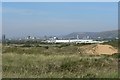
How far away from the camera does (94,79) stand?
448 inches

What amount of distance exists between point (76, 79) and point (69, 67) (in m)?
6.53

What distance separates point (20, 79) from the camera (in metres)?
11.0

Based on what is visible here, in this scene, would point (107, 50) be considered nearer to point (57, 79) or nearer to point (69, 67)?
point (69, 67)

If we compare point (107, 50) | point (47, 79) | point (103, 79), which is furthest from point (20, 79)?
point (107, 50)

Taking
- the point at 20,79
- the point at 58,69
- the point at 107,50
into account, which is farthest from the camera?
the point at 107,50

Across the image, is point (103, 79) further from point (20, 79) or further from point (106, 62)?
point (106, 62)

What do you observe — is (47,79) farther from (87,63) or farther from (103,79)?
(87,63)

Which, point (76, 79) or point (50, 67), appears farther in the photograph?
point (50, 67)

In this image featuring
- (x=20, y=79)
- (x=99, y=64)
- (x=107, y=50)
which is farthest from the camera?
(x=107, y=50)

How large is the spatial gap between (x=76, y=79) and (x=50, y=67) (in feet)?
20.0

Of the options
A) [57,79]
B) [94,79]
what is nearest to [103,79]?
[94,79]

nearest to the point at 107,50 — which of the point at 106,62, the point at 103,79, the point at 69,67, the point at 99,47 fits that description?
the point at 99,47

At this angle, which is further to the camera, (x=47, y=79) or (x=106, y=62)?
(x=106, y=62)

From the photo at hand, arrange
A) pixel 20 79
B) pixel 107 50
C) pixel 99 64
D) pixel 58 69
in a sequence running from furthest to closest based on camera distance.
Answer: pixel 107 50, pixel 99 64, pixel 58 69, pixel 20 79
